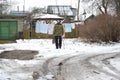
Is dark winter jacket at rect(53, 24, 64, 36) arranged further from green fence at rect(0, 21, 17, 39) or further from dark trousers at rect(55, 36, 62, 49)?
green fence at rect(0, 21, 17, 39)

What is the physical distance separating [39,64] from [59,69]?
5.33 feet

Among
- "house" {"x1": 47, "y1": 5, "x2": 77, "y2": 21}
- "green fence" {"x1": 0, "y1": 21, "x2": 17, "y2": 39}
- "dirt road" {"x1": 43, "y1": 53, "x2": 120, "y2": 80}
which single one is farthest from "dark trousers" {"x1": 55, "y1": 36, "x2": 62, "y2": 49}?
"house" {"x1": 47, "y1": 5, "x2": 77, "y2": 21}

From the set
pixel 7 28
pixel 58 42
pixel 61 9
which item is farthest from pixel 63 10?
pixel 58 42

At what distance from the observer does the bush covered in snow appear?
25.5 metres

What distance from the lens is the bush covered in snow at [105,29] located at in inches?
1005

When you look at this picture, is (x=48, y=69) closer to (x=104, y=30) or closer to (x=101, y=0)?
(x=104, y=30)

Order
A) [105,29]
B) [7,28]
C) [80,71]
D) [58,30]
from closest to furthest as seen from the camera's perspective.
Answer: [80,71] < [58,30] < [105,29] < [7,28]

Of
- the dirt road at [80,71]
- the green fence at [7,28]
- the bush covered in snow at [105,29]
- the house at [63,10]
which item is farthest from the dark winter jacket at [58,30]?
the house at [63,10]

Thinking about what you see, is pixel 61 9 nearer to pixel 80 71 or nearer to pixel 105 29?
pixel 105 29

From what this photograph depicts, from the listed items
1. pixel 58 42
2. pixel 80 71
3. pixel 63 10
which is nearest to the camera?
pixel 80 71

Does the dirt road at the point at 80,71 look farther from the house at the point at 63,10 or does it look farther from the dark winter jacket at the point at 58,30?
the house at the point at 63,10

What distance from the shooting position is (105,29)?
2558 centimetres

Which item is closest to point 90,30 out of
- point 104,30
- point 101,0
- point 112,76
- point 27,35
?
point 104,30

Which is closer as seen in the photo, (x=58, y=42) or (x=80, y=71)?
(x=80, y=71)
